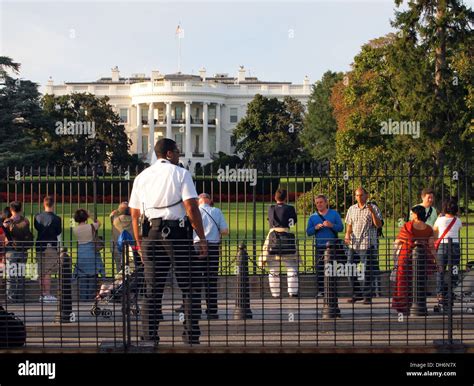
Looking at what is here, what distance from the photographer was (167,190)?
1001 cm

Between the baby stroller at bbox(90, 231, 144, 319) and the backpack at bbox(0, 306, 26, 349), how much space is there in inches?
26.1

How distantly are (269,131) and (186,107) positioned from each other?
938 inches

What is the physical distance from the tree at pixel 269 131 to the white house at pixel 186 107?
13383 mm

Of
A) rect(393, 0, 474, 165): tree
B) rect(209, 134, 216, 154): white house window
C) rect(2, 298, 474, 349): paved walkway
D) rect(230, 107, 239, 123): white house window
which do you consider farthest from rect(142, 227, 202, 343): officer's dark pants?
rect(230, 107, 239, 123): white house window

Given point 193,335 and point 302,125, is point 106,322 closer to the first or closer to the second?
point 193,335

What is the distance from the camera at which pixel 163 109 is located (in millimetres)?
127188

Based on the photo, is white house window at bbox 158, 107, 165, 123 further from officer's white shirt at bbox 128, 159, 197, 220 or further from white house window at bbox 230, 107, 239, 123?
officer's white shirt at bbox 128, 159, 197, 220

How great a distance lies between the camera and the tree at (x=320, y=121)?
99981 mm

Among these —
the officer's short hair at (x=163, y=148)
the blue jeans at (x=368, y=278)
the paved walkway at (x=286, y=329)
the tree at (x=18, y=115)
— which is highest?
the tree at (x=18, y=115)

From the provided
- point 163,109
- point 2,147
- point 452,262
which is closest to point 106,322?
point 452,262

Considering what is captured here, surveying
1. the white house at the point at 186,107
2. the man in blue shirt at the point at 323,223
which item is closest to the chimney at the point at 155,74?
the white house at the point at 186,107

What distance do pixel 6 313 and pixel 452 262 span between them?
3953 mm

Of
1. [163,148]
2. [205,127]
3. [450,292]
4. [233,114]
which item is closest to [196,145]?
[205,127]

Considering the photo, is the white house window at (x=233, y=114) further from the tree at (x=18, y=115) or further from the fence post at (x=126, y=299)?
the fence post at (x=126, y=299)
